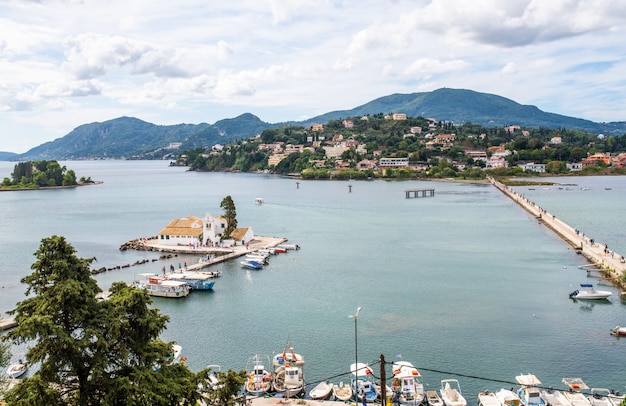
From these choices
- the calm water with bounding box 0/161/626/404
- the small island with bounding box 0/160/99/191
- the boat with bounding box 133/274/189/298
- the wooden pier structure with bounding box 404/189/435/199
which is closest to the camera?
the calm water with bounding box 0/161/626/404

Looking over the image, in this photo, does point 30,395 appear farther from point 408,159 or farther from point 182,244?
point 408,159

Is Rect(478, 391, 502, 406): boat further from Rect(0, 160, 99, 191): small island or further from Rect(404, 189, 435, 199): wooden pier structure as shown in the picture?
Rect(0, 160, 99, 191): small island

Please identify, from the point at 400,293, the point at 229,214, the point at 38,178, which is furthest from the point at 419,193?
the point at 38,178

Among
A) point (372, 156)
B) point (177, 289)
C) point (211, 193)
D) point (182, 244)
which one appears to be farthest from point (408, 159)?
point (177, 289)

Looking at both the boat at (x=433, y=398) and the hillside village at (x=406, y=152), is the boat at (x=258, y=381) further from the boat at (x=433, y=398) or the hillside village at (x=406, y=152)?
the hillside village at (x=406, y=152)

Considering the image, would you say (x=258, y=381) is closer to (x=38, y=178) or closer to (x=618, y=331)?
(x=618, y=331)

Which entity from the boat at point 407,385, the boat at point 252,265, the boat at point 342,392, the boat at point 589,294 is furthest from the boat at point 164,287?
the boat at point 589,294

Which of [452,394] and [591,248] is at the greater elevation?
[591,248]

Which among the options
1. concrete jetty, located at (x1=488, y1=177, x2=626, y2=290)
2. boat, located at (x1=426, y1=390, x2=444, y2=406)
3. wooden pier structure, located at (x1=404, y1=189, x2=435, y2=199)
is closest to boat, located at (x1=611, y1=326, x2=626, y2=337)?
concrete jetty, located at (x1=488, y1=177, x2=626, y2=290)
